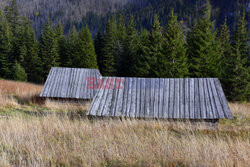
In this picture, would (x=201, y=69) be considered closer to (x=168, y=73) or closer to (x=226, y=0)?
(x=168, y=73)

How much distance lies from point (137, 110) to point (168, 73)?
16.5 metres

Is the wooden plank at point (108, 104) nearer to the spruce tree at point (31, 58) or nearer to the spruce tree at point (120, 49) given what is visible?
the spruce tree at point (120, 49)

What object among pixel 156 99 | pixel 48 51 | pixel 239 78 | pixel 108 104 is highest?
pixel 156 99

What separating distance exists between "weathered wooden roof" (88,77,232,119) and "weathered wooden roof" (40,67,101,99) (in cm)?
711

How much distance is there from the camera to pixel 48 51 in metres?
42.5

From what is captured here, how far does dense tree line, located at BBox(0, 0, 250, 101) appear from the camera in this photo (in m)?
26.2

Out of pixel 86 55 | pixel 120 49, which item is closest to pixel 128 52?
pixel 120 49

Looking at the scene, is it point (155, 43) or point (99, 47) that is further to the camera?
point (99, 47)

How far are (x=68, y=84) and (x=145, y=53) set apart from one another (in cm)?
1558

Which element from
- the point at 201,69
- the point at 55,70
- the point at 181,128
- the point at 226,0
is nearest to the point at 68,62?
the point at 55,70

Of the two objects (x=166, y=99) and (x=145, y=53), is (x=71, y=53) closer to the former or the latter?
(x=145, y=53)

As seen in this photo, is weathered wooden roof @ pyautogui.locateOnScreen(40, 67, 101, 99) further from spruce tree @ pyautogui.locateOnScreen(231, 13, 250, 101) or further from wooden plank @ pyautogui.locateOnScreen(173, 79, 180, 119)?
spruce tree @ pyautogui.locateOnScreen(231, 13, 250, 101)

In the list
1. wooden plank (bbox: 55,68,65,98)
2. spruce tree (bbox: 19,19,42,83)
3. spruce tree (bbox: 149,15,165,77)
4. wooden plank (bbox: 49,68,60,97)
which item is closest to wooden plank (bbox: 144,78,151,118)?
wooden plank (bbox: 55,68,65,98)

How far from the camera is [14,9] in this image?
6425 cm
